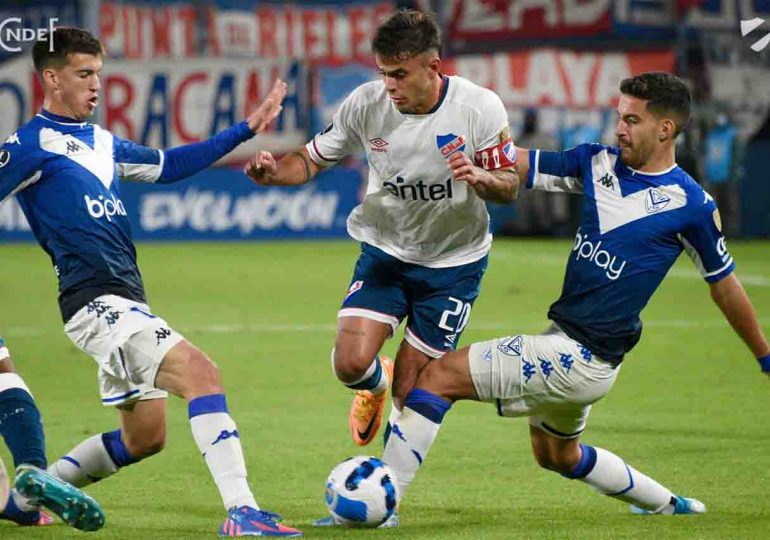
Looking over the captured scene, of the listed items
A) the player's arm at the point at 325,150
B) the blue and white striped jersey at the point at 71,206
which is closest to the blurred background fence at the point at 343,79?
the player's arm at the point at 325,150

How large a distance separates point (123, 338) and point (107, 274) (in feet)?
1.00

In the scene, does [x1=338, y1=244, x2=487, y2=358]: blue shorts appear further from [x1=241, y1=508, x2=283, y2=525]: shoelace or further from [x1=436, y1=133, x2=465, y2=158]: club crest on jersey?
[x1=241, y1=508, x2=283, y2=525]: shoelace

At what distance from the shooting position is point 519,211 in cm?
2273

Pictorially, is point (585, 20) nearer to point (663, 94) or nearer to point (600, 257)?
point (663, 94)

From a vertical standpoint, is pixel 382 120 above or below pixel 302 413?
above

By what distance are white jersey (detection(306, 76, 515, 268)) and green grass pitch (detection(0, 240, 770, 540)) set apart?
113cm

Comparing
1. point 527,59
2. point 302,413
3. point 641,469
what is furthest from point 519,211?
point 641,469

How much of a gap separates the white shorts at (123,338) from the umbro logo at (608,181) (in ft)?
6.03

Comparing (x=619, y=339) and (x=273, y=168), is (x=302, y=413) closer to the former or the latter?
(x=273, y=168)

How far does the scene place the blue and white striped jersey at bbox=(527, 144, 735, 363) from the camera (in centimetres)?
568

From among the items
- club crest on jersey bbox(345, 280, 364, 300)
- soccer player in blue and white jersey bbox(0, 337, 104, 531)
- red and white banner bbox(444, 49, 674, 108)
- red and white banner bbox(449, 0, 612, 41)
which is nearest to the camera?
soccer player in blue and white jersey bbox(0, 337, 104, 531)

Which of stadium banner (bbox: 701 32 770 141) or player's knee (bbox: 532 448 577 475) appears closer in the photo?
player's knee (bbox: 532 448 577 475)

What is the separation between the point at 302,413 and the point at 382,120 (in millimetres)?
2795

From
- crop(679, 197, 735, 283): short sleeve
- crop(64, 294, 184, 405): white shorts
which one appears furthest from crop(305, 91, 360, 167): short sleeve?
crop(679, 197, 735, 283): short sleeve
